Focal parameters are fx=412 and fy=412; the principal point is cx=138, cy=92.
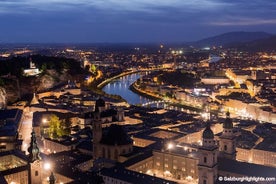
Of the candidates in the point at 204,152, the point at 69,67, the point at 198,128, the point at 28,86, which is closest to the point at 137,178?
the point at 204,152

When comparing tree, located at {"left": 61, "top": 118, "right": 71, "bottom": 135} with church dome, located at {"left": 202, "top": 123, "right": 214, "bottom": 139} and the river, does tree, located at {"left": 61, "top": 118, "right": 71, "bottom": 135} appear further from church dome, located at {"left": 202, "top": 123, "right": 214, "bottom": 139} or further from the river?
the river

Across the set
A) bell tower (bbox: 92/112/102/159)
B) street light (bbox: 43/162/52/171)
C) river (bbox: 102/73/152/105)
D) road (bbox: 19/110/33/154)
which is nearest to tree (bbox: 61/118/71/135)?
road (bbox: 19/110/33/154)

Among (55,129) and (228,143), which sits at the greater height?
(228,143)

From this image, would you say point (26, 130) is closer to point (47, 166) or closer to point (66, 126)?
point (66, 126)

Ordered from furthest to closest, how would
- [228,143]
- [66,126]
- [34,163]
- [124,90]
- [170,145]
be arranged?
1. [124,90]
2. [66,126]
3. [170,145]
4. [228,143]
5. [34,163]

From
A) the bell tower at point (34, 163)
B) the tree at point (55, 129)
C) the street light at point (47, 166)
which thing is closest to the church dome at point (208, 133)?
the bell tower at point (34, 163)

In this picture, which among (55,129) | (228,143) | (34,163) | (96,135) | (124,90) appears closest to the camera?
(34,163)

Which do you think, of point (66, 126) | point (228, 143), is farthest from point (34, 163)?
point (66, 126)
